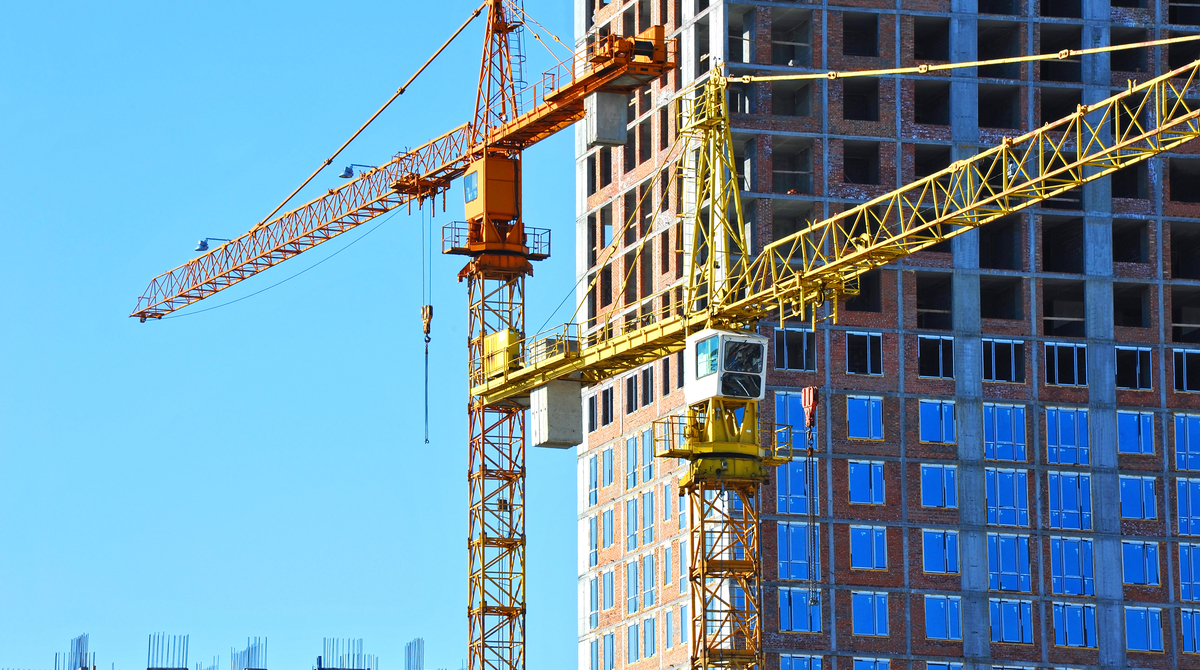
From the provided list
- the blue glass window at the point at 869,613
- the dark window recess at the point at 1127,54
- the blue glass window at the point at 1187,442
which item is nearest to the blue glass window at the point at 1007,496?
the blue glass window at the point at 869,613

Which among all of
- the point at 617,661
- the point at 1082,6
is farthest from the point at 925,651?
the point at 1082,6

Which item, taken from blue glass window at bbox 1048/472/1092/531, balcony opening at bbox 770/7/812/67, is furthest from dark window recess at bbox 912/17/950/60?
blue glass window at bbox 1048/472/1092/531

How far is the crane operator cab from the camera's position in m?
91.5

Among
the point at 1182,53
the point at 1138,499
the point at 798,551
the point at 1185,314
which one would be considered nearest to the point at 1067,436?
the point at 1138,499

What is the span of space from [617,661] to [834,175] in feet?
94.6

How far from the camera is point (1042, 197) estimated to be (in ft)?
281

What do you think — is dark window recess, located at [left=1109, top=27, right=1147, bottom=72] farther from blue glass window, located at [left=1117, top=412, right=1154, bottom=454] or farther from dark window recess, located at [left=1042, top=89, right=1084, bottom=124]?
blue glass window, located at [left=1117, top=412, right=1154, bottom=454]

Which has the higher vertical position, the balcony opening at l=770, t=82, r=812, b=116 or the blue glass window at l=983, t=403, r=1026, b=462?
the balcony opening at l=770, t=82, r=812, b=116

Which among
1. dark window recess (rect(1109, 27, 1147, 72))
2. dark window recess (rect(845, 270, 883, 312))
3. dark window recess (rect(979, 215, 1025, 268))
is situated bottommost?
→ dark window recess (rect(845, 270, 883, 312))

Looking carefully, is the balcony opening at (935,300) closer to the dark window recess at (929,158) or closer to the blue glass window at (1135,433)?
the dark window recess at (929,158)

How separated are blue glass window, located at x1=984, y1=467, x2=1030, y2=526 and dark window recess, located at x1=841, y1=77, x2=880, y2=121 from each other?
20121 millimetres

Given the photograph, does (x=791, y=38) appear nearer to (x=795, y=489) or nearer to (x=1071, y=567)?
(x=795, y=489)

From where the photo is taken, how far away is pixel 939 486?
128 m

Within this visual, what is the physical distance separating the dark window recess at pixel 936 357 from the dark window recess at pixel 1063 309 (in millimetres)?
5880
